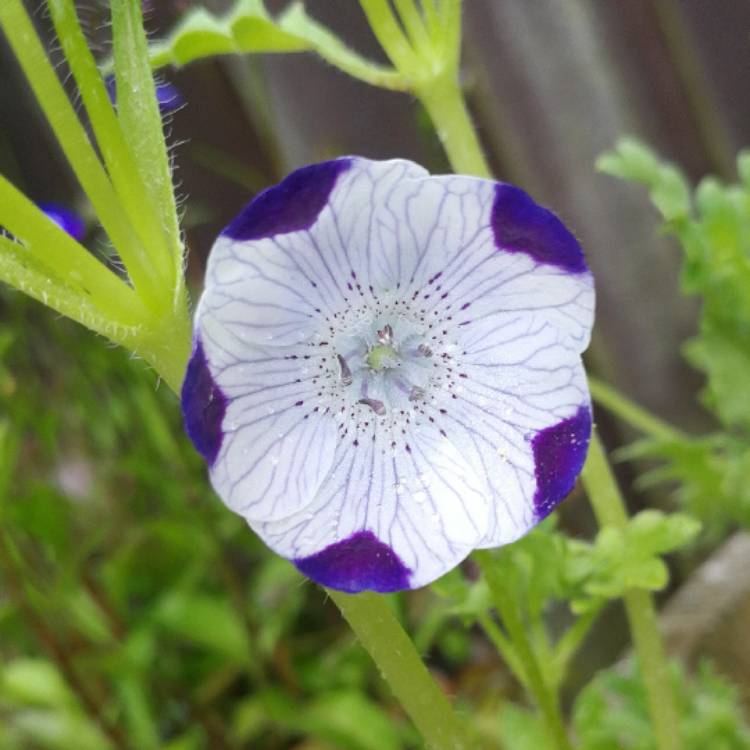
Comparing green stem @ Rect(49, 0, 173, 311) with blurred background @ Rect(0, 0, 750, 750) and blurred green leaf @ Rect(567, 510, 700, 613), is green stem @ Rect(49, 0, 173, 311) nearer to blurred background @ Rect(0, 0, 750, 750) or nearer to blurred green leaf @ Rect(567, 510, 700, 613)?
blurred green leaf @ Rect(567, 510, 700, 613)

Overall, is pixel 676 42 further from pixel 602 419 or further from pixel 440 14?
pixel 440 14

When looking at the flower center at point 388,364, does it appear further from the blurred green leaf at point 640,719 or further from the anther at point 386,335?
the blurred green leaf at point 640,719

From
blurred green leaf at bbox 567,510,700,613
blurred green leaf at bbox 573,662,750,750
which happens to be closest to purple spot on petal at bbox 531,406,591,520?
blurred green leaf at bbox 567,510,700,613

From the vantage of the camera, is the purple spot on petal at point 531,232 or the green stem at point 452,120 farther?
the green stem at point 452,120

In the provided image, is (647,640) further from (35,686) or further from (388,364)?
(35,686)

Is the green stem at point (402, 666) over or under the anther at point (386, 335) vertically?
under

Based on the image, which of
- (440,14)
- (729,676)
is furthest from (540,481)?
(729,676)

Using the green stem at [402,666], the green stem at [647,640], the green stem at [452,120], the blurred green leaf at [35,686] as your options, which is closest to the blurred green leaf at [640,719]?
the green stem at [647,640]

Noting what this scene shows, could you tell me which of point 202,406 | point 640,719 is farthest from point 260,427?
point 640,719
